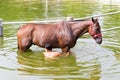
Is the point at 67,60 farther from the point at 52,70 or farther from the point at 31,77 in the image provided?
the point at 31,77

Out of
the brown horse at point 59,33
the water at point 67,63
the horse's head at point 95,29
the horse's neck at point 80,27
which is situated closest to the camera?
the water at point 67,63

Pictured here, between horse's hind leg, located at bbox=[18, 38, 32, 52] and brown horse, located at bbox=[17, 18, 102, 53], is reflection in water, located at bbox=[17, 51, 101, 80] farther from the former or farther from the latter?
brown horse, located at bbox=[17, 18, 102, 53]

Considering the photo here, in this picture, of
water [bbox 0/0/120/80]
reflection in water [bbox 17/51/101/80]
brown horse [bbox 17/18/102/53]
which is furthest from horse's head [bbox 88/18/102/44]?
reflection in water [bbox 17/51/101/80]

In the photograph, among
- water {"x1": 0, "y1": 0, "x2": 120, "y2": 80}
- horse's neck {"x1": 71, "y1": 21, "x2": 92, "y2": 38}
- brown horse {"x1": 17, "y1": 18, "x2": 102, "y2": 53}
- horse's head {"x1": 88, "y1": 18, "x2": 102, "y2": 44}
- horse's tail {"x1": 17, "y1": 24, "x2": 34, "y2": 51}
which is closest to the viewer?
water {"x1": 0, "y1": 0, "x2": 120, "y2": 80}

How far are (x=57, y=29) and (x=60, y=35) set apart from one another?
10.2 inches

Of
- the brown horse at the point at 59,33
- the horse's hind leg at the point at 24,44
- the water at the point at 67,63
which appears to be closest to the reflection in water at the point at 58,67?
the water at the point at 67,63

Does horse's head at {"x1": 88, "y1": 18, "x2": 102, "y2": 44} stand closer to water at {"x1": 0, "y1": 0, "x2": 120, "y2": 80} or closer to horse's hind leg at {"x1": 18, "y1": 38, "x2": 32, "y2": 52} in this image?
water at {"x1": 0, "y1": 0, "x2": 120, "y2": 80}

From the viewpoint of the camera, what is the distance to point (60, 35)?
1182cm

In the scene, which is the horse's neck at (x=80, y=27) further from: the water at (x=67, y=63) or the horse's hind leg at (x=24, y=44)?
the horse's hind leg at (x=24, y=44)

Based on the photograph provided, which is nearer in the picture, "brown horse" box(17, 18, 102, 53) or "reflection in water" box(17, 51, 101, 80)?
"reflection in water" box(17, 51, 101, 80)

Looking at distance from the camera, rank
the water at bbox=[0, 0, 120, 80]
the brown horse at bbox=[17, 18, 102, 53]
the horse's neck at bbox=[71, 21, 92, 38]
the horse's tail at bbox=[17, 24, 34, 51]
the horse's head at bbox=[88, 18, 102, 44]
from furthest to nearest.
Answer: the horse's tail at bbox=[17, 24, 34, 51] → the horse's neck at bbox=[71, 21, 92, 38] → the brown horse at bbox=[17, 18, 102, 53] → the horse's head at bbox=[88, 18, 102, 44] → the water at bbox=[0, 0, 120, 80]

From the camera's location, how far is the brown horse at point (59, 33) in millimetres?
11578

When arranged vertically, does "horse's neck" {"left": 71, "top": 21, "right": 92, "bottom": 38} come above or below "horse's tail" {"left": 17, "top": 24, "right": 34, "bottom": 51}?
above

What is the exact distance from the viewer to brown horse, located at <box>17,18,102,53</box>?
38.0 ft
